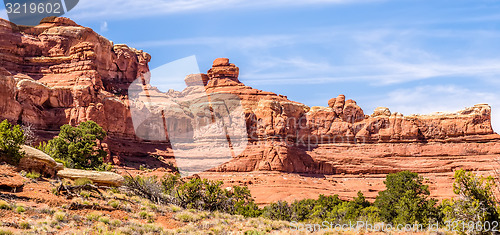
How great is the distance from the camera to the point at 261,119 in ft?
267

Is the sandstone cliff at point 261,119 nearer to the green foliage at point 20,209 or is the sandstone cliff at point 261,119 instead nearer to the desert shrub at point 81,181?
the desert shrub at point 81,181

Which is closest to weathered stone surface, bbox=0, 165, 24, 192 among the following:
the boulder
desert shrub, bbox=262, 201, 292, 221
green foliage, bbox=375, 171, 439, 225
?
desert shrub, bbox=262, 201, 292, 221

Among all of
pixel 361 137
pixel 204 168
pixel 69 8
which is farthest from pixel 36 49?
pixel 361 137

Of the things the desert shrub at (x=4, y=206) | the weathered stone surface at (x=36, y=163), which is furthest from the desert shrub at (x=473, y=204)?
the weathered stone surface at (x=36, y=163)

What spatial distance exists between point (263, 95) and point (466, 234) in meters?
70.0

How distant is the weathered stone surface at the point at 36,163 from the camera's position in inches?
1120

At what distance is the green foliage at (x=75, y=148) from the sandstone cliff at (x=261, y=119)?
1599 cm

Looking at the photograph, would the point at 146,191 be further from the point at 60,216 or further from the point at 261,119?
the point at 261,119

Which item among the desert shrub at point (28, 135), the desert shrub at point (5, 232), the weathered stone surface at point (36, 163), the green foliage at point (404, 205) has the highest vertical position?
the desert shrub at point (28, 135)

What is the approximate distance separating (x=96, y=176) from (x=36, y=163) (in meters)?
3.38

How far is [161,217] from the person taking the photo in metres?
24.4

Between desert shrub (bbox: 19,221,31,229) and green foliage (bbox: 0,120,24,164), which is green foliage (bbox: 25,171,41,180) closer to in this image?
green foliage (bbox: 0,120,24,164)

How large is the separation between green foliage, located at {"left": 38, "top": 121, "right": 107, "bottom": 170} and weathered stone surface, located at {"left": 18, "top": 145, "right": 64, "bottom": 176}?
1293cm

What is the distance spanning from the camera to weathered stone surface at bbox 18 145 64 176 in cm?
2845
